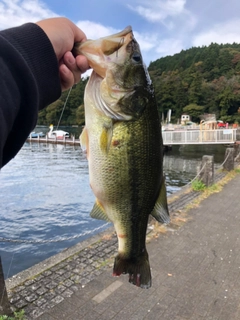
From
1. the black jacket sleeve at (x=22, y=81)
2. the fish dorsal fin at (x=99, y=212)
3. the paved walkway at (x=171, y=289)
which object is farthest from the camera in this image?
the paved walkway at (x=171, y=289)

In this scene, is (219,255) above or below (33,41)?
below

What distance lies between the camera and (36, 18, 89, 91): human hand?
151 centimetres

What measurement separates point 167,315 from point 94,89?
3433 mm

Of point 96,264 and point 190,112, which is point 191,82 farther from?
point 96,264

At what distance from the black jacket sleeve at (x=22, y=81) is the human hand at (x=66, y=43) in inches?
4.6

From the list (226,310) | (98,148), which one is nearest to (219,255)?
(226,310)

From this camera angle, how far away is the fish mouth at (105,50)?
60.9 inches

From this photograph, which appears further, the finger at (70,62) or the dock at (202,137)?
the dock at (202,137)

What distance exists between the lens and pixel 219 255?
5441 mm

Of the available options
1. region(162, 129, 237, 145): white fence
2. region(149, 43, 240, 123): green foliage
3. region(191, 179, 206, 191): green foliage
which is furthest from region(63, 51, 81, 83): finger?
region(149, 43, 240, 123): green foliage

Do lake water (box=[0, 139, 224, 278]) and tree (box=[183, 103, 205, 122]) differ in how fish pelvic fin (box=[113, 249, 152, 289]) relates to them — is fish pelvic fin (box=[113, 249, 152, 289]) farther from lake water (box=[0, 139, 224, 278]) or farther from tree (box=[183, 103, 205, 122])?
tree (box=[183, 103, 205, 122])

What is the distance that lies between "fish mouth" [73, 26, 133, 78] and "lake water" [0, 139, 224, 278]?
19.3 feet

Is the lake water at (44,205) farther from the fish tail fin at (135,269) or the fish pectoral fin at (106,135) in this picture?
the fish pectoral fin at (106,135)

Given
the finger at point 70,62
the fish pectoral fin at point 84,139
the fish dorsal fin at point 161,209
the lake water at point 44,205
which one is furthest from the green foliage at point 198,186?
the finger at point 70,62
